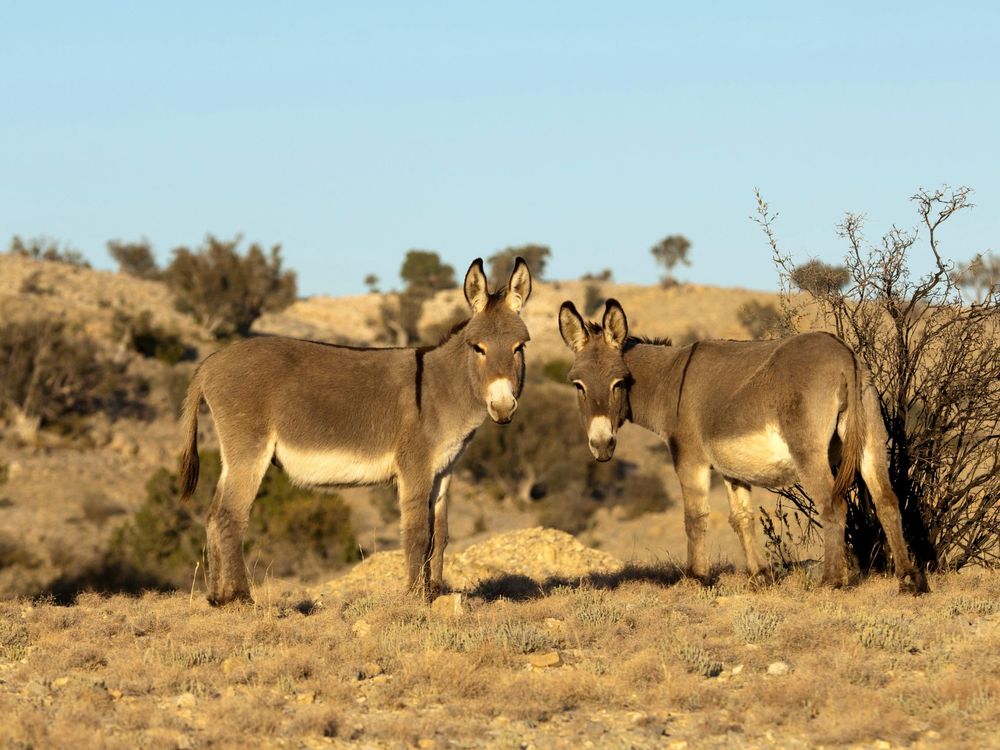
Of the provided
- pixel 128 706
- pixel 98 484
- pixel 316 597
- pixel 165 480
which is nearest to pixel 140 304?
pixel 98 484

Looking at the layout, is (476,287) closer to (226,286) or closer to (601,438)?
(601,438)

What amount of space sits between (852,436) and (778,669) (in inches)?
104

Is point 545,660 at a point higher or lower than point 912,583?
lower

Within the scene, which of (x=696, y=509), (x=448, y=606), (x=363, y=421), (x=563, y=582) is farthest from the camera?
(x=563, y=582)

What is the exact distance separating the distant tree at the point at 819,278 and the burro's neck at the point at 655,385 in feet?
6.34

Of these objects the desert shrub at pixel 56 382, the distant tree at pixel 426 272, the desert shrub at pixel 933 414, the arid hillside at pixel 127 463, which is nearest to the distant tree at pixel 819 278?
the desert shrub at pixel 933 414

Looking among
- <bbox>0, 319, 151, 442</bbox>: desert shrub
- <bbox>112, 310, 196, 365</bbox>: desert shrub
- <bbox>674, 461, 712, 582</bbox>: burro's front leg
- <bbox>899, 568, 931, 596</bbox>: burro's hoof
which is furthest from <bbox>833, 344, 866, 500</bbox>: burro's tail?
<bbox>112, 310, 196, 365</bbox>: desert shrub

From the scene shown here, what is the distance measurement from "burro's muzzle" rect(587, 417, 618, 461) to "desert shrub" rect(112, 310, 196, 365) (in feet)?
143

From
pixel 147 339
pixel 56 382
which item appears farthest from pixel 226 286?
pixel 56 382

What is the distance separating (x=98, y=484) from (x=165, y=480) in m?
6.04

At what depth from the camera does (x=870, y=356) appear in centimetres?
1238

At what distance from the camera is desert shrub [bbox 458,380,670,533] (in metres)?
43.8

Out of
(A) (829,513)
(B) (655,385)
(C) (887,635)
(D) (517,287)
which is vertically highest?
(D) (517,287)

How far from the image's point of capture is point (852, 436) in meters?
9.70
